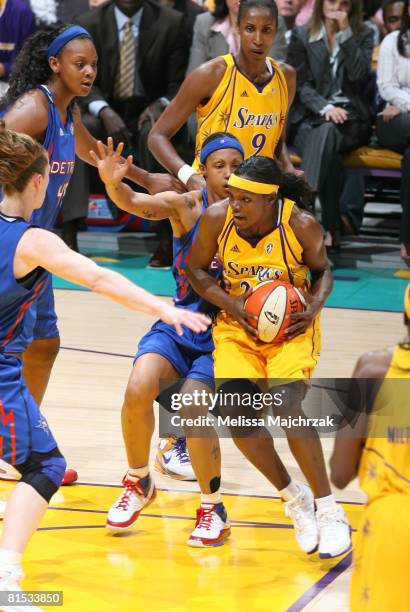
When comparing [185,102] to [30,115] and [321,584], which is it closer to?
[30,115]

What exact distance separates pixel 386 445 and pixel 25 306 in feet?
5.28

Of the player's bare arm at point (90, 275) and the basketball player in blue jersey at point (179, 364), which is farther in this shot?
the basketball player in blue jersey at point (179, 364)

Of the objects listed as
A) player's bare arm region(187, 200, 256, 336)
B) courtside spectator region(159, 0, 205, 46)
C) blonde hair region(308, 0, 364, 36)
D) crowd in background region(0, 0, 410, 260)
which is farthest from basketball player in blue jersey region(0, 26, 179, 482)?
courtside spectator region(159, 0, 205, 46)

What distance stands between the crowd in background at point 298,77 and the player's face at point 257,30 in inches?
158

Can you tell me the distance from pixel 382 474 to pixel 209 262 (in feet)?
6.73

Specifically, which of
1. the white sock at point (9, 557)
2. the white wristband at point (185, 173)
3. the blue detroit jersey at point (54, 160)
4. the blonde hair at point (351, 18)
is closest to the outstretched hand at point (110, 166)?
the blue detroit jersey at point (54, 160)

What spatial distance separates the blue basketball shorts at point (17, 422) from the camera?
13.4 ft

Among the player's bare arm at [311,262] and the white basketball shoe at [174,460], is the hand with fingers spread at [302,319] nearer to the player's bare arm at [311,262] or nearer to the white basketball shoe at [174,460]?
the player's bare arm at [311,262]

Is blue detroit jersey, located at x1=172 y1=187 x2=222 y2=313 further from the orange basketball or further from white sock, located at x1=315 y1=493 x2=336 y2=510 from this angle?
white sock, located at x1=315 y1=493 x2=336 y2=510

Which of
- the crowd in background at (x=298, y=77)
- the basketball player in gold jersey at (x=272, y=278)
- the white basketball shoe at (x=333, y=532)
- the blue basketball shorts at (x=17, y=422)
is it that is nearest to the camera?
the blue basketball shorts at (x=17, y=422)

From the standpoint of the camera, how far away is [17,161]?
4.08 m

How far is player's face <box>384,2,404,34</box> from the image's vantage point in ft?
34.7

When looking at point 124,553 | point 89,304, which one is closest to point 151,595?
point 124,553

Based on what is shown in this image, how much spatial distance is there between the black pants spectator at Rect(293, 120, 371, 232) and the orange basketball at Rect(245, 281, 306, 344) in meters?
5.30
